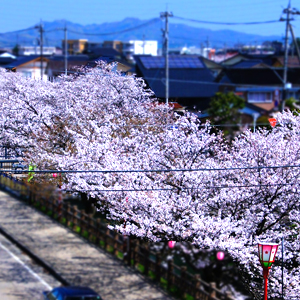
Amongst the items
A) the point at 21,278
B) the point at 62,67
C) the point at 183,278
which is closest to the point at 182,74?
the point at 62,67

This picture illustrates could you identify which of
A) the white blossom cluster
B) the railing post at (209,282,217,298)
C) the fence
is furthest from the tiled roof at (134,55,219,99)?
the railing post at (209,282,217,298)

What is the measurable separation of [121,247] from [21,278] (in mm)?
666

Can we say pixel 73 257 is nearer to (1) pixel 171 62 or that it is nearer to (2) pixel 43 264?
(2) pixel 43 264

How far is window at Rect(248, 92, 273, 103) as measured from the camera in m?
35.0

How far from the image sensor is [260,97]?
35094mm

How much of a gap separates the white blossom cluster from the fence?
3.20 meters

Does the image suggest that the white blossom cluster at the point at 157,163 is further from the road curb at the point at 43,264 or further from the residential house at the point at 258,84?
the residential house at the point at 258,84

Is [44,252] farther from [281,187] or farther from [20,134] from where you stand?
[20,134]

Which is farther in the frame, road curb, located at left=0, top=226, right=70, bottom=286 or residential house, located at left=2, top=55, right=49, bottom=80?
residential house, located at left=2, top=55, right=49, bottom=80

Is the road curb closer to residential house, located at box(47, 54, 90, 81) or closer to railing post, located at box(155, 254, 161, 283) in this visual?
railing post, located at box(155, 254, 161, 283)

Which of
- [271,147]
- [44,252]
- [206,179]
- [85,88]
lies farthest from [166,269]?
[85,88]

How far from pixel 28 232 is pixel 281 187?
18.3ft

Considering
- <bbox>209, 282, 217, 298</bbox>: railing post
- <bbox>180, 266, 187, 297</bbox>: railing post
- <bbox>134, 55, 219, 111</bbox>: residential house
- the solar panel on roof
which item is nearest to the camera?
<bbox>180, 266, 187, 297</bbox>: railing post

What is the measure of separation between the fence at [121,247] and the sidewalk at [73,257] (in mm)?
80
